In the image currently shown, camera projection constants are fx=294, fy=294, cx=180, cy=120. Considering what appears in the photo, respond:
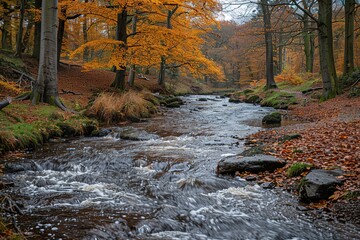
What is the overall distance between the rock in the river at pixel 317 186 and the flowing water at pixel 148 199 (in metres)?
0.21

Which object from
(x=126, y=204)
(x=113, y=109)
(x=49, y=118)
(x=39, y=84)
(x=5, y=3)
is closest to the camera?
(x=126, y=204)

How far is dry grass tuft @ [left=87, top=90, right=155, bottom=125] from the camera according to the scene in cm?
1159

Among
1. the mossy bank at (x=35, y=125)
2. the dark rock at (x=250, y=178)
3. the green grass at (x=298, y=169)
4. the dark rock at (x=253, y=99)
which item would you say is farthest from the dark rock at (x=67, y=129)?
the dark rock at (x=253, y=99)

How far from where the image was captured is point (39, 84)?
34.3 feet

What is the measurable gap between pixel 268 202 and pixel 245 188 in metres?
0.61

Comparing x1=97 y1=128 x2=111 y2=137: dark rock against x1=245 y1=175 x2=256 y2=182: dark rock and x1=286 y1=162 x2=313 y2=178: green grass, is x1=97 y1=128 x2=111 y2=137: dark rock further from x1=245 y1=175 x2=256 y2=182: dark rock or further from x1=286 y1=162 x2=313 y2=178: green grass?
x1=286 y1=162 x2=313 y2=178: green grass

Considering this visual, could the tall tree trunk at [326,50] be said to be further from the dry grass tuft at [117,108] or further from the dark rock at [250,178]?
the dark rock at [250,178]

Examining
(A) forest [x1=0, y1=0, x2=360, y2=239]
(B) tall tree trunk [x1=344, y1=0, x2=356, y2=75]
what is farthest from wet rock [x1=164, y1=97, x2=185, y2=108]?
(B) tall tree trunk [x1=344, y1=0, x2=356, y2=75]

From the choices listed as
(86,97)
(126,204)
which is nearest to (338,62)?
(86,97)

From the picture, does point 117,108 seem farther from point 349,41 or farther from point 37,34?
point 349,41

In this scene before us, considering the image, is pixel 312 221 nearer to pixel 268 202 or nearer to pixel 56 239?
pixel 268 202

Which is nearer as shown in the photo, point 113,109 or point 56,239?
point 56,239

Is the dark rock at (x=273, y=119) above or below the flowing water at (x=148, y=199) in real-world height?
above

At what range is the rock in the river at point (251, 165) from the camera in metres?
5.68
